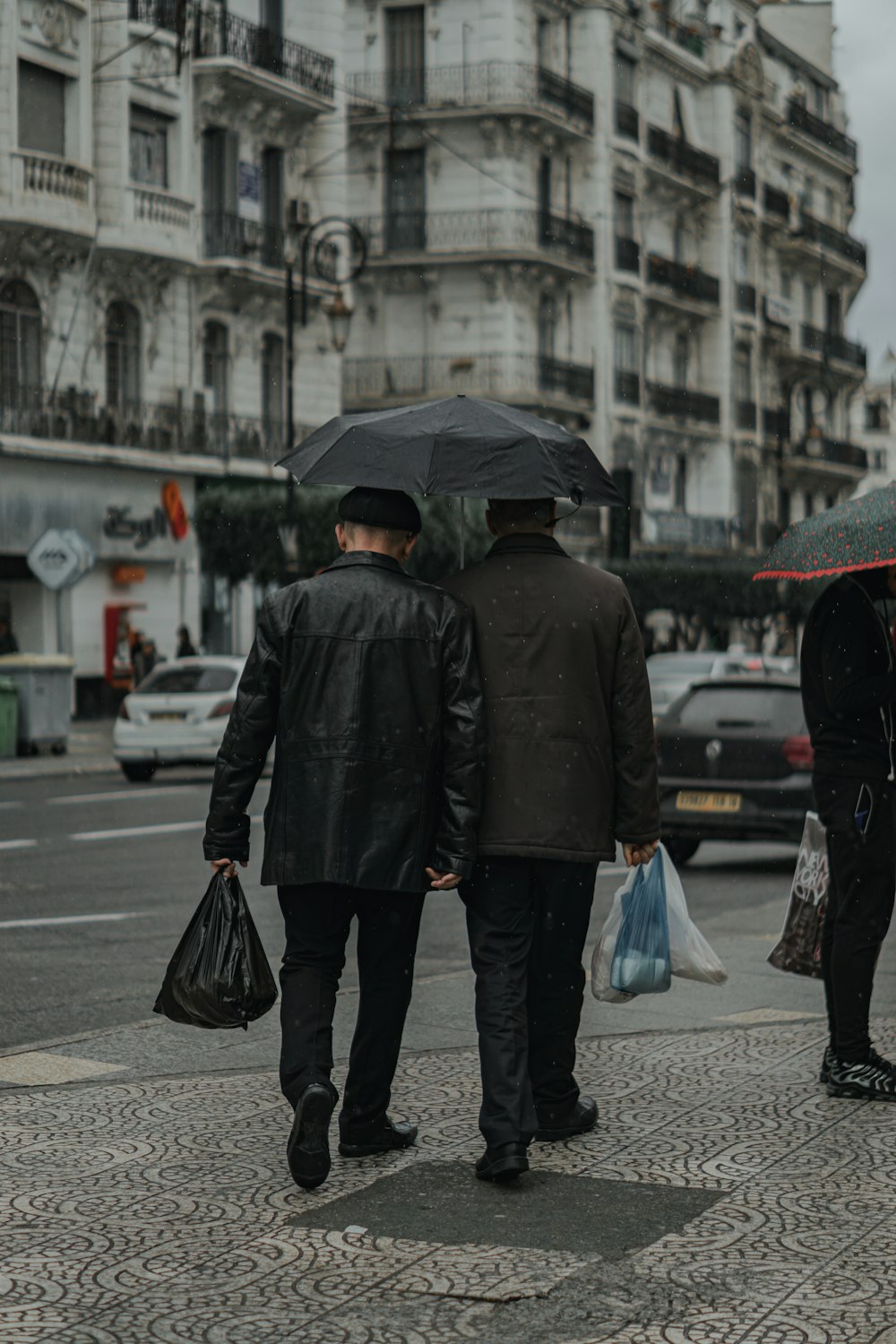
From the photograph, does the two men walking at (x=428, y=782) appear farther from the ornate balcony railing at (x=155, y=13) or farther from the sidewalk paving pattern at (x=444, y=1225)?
the ornate balcony railing at (x=155, y=13)

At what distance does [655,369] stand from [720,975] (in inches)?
2113

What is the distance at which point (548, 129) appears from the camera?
51.2 meters

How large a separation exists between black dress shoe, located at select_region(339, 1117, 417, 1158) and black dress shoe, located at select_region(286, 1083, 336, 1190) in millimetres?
342

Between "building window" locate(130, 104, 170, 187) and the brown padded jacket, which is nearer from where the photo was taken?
the brown padded jacket

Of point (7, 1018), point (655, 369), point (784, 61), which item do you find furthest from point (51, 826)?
point (784, 61)

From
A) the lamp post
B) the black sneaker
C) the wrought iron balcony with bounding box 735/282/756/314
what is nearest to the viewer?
the black sneaker

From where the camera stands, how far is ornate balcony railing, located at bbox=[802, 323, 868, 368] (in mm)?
70875

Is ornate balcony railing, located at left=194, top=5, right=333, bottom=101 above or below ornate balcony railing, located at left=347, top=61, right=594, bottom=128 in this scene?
below

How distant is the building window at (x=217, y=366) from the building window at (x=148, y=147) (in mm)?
3474

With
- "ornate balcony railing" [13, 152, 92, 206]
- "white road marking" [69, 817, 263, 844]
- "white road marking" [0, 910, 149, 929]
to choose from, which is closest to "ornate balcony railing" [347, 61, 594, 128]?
"ornate balcony railing" [13, 152, 92, 206]

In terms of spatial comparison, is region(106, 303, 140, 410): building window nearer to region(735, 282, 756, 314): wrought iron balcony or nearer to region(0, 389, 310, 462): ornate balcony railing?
region(0, 389, 310, 462): ornate balcony railing

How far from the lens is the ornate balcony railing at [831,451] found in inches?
2709

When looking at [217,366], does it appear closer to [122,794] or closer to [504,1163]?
[122,794]

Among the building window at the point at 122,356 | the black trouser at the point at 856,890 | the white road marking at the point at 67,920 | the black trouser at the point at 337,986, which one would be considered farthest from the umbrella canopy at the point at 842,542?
the building window at the point at 122,356
